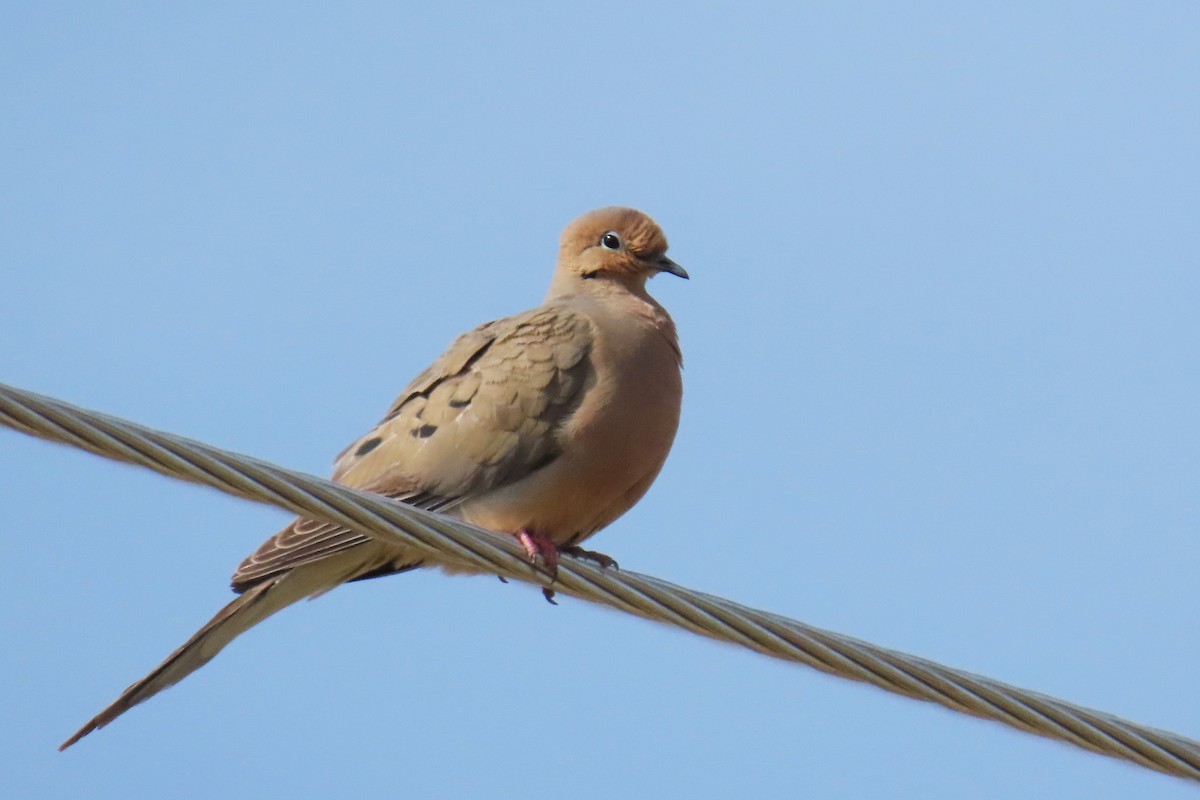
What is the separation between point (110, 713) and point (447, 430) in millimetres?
1291

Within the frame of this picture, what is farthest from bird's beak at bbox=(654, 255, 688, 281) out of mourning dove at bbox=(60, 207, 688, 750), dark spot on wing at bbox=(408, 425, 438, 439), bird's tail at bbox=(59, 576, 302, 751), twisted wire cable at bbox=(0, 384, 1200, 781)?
twisted wire cable at bbox=(0, 384, 1200, 781)

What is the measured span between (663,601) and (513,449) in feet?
5.96

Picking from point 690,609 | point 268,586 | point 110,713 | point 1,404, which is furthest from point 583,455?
point 1,404

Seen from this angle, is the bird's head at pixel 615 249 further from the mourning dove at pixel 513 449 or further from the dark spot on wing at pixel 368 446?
the dark spot on wing at pixel 368 446

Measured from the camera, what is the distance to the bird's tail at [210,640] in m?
4.22

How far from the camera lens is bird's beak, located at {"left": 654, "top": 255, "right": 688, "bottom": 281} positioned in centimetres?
579

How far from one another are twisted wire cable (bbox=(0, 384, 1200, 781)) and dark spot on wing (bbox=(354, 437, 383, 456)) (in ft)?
6.95

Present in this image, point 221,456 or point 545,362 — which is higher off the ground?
point 545,362

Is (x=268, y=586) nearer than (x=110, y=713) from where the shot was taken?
No

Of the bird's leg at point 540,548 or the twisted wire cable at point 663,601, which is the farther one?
the bird's leg at point 540,548

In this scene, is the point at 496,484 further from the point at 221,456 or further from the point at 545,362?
the point at 221,456

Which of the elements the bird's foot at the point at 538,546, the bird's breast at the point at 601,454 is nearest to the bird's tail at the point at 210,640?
the bird's breast at the point at 601,454

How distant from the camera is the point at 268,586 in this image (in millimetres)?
4895

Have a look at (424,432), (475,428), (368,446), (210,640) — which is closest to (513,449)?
(475,428)
